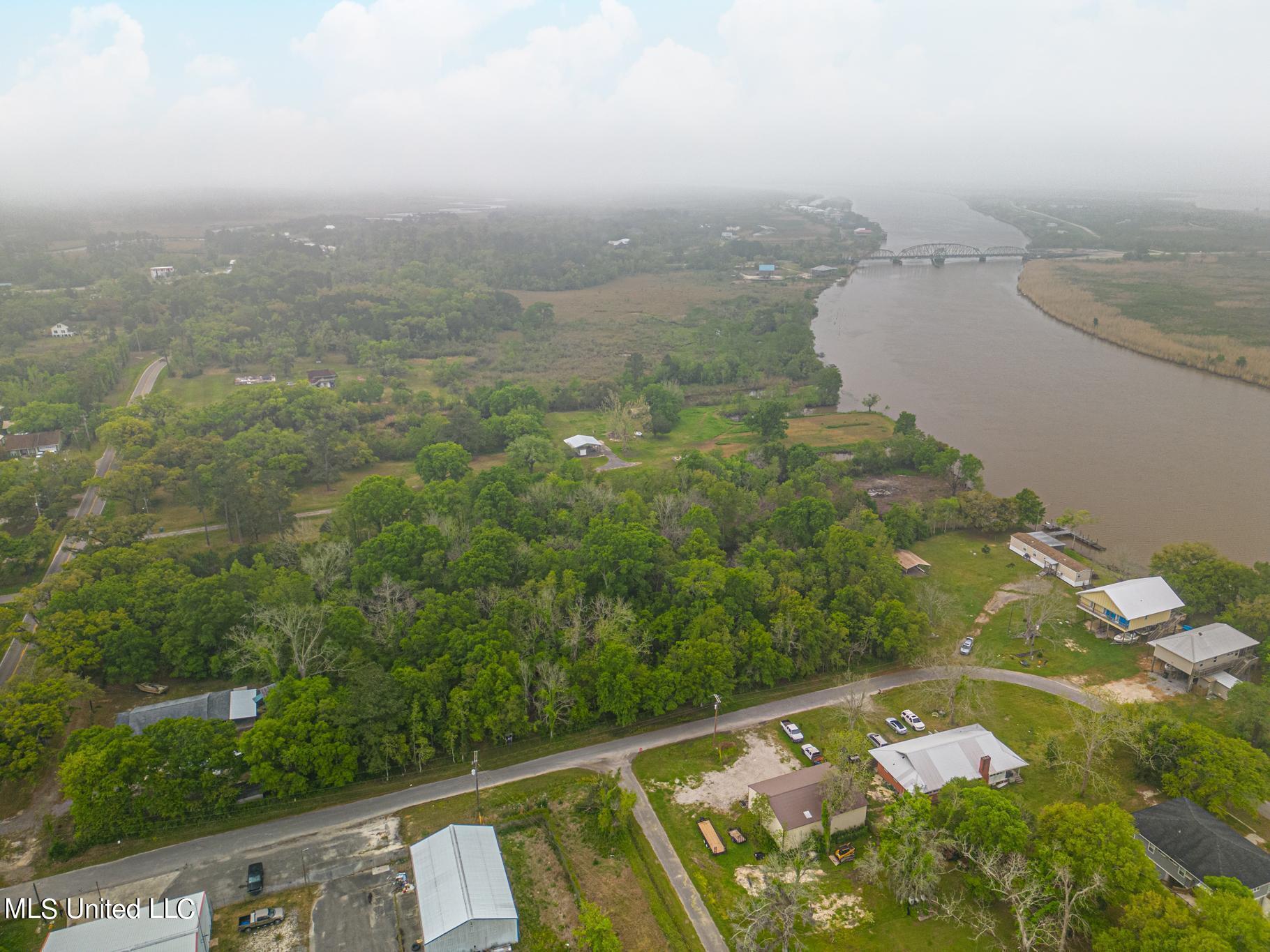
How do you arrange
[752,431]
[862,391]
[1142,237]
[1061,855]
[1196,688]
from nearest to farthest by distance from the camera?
1. [1061,855]
2. [1196,688]
3. [752,431]
4. [862,391]
5. [1142,237]

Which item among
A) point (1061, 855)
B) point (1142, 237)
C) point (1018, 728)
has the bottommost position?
point (1018, 728)

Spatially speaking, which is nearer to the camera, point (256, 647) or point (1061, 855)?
point (1061, 855)

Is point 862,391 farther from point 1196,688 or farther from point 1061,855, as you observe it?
point 1061,855

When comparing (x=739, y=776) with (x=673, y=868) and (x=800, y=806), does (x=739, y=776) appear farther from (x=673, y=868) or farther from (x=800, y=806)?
(x=673, y=868)

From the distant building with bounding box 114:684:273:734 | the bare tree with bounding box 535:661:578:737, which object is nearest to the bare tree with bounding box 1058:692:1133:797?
the bare tree with bounding box 535:661:578:737

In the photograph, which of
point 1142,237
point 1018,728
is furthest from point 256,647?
point 1142,237

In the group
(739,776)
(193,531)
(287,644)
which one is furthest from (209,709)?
(739,776)

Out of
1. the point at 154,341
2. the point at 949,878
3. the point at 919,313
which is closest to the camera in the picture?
the point at 949,878

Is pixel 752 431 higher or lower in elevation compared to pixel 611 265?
lower
